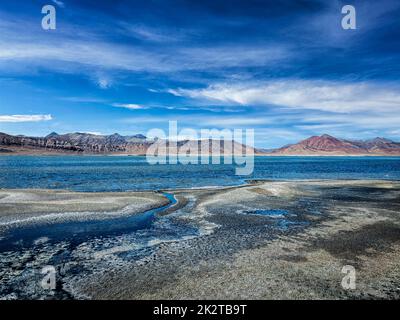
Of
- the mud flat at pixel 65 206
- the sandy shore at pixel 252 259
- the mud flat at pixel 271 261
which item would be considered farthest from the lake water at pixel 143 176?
the mud flat at pixel 271 261

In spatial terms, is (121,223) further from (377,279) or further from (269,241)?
(377,279)

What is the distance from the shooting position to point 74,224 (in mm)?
18203

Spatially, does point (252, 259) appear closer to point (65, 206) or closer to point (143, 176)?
point (65, 206)

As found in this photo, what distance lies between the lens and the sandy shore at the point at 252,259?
9641 millimetres

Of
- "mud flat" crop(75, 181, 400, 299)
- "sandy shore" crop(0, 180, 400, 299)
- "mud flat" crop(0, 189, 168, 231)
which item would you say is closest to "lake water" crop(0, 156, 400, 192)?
"mud flat" crop(0, 189, 168, 231)

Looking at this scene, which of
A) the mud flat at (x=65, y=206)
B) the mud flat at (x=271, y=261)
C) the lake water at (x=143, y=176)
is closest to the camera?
the mud flat at (x=271, y=261)

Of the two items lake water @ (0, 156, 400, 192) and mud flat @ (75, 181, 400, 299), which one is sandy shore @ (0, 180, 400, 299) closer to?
mud flat @ (75, 181, 400, 299)

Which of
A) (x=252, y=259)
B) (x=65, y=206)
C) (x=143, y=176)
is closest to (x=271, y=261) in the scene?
(x=252, y=259)

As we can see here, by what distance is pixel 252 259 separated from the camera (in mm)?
12438

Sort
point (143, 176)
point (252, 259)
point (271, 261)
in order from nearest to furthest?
point (271, 261)
point (252, 259)
point (143, 176)

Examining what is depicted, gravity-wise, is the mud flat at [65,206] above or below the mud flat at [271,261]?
above

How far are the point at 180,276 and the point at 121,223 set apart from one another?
904 cm

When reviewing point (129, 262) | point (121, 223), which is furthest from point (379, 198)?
point (129, 262)

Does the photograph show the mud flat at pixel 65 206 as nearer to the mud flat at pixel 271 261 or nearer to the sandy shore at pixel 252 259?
the sandy shore at pixel 252 259
